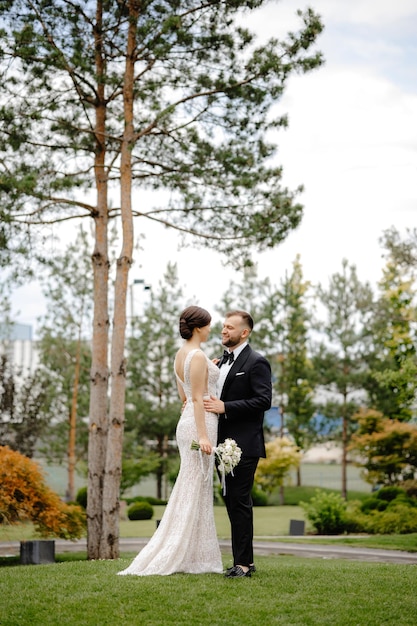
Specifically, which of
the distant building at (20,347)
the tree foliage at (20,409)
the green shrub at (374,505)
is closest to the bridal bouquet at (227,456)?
the green shrub at (374,505)

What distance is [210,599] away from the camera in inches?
227

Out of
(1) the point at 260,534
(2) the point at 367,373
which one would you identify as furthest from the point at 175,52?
(2) the point at 367,373

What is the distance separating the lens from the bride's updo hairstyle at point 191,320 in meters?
6.68

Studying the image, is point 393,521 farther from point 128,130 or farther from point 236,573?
point 236,573

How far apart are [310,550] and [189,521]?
11.1 metres

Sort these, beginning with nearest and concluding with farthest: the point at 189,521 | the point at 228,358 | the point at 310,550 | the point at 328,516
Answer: the point at 189,521
the point at 228,358
the point at 310,550
the point at 328,516

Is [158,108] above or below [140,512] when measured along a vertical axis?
above

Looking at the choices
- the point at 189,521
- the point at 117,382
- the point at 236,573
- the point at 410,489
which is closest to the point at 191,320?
the point at 189,521

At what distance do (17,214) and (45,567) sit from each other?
808 cm

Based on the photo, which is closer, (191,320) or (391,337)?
(191,320)

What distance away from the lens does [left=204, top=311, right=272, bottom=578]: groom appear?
6.48 meters

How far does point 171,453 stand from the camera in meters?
36.2

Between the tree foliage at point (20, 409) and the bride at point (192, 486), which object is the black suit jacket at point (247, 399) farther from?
the tree foliage at point (20, 409)

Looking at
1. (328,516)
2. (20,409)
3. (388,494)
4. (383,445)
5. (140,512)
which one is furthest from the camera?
(20,409)
